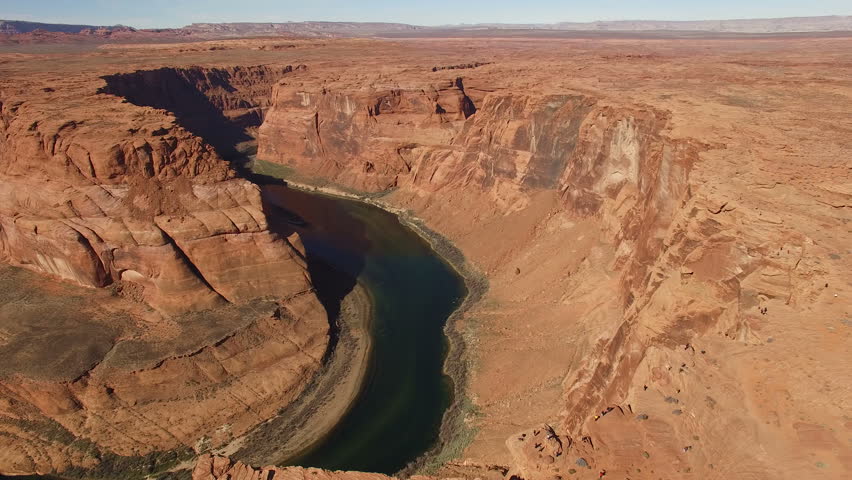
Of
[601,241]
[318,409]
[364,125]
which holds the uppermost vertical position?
[364,125]

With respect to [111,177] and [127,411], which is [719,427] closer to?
[127,411]

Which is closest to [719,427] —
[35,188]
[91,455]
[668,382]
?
[668,382]

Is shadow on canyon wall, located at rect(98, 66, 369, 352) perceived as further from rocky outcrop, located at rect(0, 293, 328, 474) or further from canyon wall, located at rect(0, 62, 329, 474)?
rocky outcrop, located at rect(0, 293, 328, 474)

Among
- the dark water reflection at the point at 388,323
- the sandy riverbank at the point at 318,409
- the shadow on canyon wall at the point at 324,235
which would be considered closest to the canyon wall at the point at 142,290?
the sandy riverbank at the point at 318,409

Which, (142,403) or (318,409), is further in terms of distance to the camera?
(318,409)

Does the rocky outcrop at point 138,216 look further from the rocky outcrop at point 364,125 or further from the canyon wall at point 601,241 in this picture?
the rocky outcrop at point 364,125

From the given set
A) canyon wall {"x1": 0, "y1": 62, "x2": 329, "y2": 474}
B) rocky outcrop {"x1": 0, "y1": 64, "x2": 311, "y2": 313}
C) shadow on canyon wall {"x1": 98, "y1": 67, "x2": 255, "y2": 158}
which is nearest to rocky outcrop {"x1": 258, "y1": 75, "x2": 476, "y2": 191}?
shadow on canyon wall {"x1": 98, "y1": 67, "x2": 255, "y2": 158}

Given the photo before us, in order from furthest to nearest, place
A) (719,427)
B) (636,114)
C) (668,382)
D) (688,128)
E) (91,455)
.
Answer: (636,114) → (688,128) → (91,455) → (668,382) → (719,427)

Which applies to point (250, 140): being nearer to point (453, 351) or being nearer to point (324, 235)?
point (324, 235)

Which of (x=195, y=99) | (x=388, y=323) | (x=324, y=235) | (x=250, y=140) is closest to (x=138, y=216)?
(x=388, y=323)
